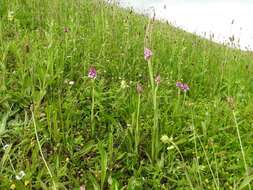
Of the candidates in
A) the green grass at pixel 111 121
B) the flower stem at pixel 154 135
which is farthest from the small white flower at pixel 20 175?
the flower stem at pixel 154 135

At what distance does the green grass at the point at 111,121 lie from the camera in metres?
2.33

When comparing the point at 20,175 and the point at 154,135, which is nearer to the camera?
the point at 20,175

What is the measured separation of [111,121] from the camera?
2.80 m

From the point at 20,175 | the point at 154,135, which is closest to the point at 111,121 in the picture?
the point at 154,135

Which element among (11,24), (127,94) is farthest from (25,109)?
(11,24)

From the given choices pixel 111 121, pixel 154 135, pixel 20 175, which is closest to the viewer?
pixel 20 175

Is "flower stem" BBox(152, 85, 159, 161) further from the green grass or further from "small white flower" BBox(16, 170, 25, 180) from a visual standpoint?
"small white flower" BBox(16, 170, 25, 180)

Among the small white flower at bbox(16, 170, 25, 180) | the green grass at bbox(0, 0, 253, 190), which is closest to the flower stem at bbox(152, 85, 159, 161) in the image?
the green grass at bbox(0, 0, 253, 190)

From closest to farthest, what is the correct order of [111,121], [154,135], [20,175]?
[20,175] < [154,135] < [111,121]

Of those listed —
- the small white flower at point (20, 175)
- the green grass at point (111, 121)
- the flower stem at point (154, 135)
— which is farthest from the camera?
the flower stem at point (154, 135)

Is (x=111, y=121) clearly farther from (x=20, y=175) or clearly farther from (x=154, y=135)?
(x=20, y=175)

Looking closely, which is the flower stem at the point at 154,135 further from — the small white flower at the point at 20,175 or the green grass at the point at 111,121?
the small white flower at the point at 20,175

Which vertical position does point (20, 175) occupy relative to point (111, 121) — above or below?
below

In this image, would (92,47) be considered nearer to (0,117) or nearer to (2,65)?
(2,65)
